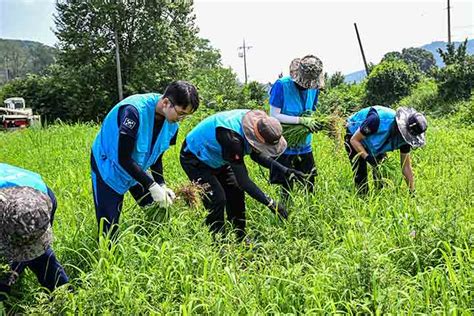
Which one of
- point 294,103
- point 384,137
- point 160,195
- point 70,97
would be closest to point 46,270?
point 160,195

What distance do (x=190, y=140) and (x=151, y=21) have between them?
77.6ft

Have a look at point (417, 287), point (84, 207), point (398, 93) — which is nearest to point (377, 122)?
point (417, 287)

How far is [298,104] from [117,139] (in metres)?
1.76

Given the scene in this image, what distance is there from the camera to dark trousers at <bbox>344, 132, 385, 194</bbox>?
4.34m

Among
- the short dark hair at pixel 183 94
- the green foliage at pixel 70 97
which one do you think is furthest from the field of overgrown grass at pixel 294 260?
the green foliage at pixel 70 97

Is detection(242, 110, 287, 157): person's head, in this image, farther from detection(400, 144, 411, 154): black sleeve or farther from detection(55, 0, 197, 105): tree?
detection(55, 0, 197, 105): tree

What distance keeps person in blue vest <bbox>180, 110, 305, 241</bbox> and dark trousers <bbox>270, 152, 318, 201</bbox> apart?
0.26m

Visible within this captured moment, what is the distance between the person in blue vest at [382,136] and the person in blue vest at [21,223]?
102 inches

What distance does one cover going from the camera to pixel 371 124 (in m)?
4.04

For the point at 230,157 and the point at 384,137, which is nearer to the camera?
the point at 230,157

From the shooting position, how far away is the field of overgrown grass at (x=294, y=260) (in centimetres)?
239

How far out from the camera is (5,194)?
2.21 metres

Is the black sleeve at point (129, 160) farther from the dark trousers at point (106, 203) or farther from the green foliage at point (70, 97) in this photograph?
the green foliage at point (70, 97)

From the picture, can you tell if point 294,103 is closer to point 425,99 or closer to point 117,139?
point 117,139
